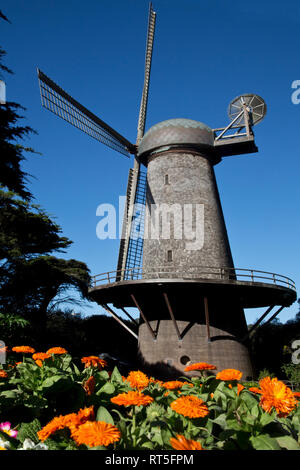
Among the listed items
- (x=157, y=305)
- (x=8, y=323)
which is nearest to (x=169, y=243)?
(x=157, y=305)

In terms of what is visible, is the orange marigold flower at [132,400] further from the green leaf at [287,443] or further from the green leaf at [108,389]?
the green leaf at [287,443]

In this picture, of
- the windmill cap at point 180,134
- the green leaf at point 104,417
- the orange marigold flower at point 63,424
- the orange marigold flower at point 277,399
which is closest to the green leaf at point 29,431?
the orange marigold flower at point 63,424

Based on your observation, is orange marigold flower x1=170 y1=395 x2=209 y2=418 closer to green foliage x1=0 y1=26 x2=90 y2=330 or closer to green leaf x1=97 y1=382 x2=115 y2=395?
green leaf x1=97 y1=382 x2=115 y2=395

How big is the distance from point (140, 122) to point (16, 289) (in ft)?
39.4

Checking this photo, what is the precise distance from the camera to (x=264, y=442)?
1799 millimetres

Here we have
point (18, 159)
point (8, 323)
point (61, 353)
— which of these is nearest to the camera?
point (61, 353)

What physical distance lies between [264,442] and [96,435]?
867 millimetres

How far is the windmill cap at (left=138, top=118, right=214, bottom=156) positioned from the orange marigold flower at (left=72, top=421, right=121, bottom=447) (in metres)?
14.3

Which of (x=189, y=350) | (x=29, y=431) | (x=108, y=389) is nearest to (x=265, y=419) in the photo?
(x=108, y=389)

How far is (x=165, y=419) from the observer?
2113 mm

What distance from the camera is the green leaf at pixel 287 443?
6.10ft

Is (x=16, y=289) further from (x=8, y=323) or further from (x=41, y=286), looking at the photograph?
(x=8, y=323)

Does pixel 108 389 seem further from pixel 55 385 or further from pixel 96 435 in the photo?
pixel 96 435
